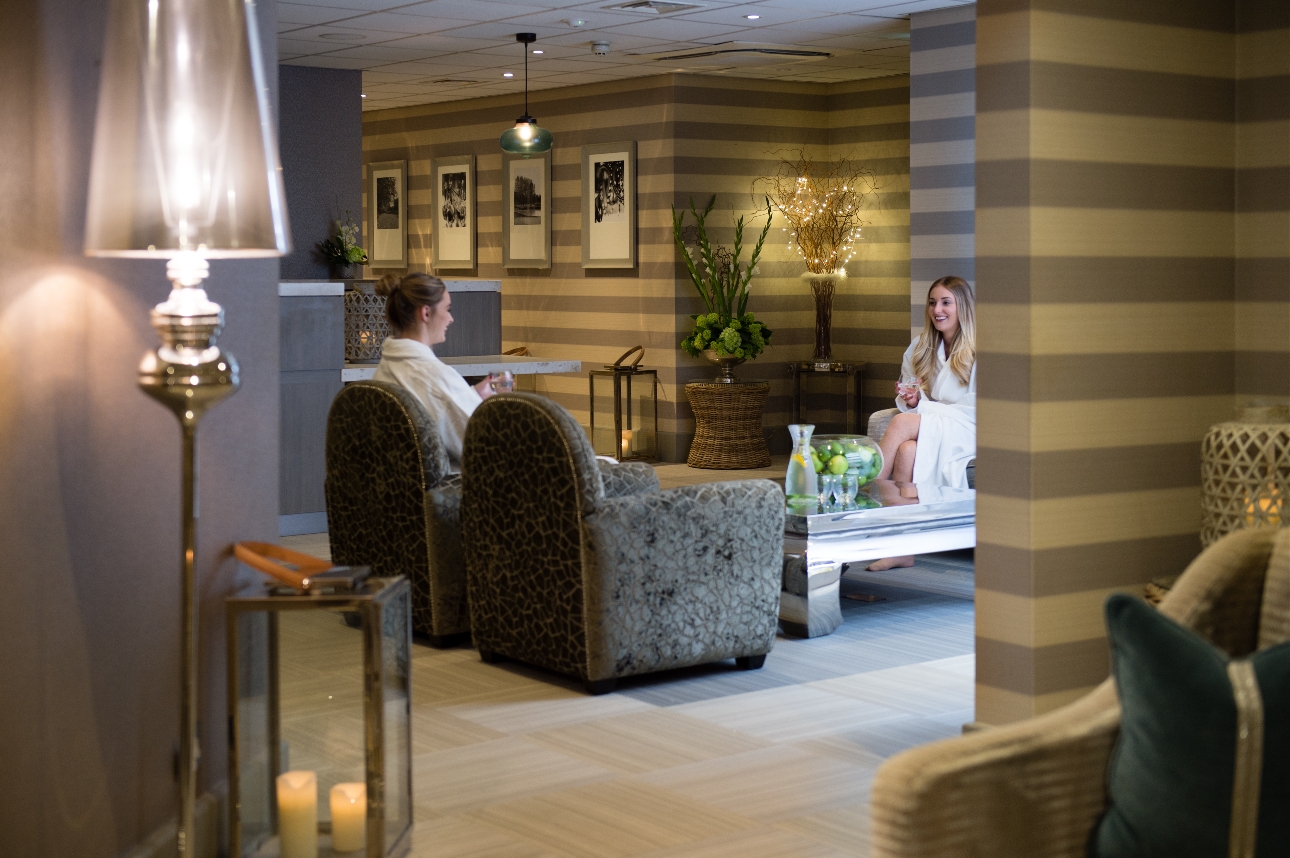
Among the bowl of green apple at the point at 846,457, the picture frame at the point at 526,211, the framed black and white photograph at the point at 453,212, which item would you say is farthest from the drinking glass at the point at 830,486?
the framed black and white photograph at the point at 453,212

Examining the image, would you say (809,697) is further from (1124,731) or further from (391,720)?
(1124,731)

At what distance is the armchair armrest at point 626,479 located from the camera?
5.03 meters

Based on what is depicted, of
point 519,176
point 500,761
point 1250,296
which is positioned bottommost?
point 500,761

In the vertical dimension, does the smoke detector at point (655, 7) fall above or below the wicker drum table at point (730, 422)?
above

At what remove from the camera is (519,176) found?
1269cm

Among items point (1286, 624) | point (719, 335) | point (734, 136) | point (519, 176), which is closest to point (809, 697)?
point (1286, 624)

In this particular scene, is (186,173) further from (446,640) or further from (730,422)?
(730,422)

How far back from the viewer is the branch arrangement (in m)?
11.3

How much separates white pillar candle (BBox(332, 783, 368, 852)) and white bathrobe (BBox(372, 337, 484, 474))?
262 cm

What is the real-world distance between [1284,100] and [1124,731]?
2571mm

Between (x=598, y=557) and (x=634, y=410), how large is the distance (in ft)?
24.1

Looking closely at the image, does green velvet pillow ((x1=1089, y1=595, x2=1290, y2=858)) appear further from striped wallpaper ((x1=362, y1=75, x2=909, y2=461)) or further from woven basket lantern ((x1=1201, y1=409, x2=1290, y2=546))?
striped wallpaper ((x1=362, y1=75, x2=909, y2=461))

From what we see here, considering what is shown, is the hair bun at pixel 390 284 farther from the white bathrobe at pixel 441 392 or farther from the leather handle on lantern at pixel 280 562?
the leather handle on lantern at pixel 280 562

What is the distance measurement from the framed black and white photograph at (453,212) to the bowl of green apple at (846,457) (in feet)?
25.7
